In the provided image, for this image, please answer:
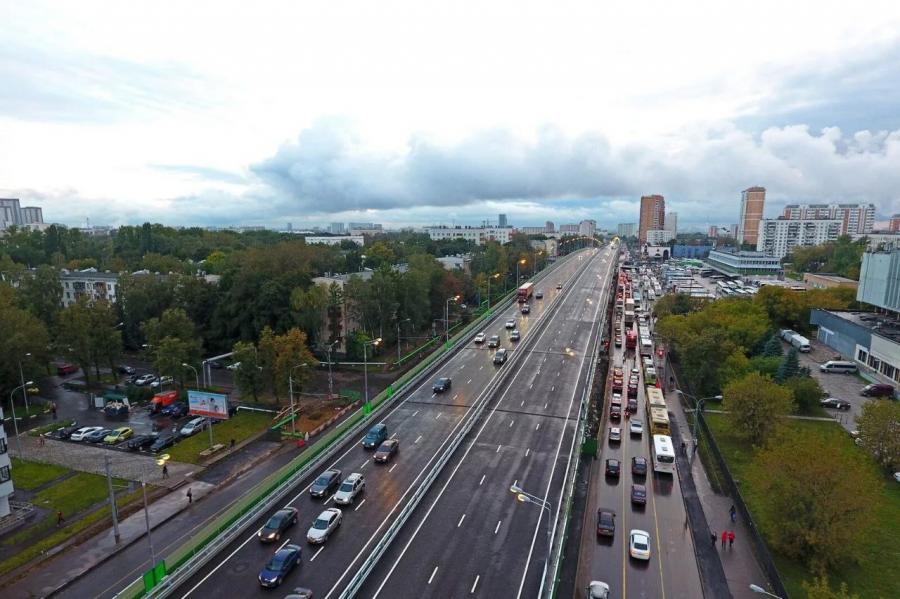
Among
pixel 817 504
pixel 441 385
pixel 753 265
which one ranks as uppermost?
pixel 753 265

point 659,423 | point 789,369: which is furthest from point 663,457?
point 789,369

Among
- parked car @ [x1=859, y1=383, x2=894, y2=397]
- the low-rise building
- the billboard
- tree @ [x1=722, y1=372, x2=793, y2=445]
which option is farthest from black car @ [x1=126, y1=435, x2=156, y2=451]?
A: the low-rise building

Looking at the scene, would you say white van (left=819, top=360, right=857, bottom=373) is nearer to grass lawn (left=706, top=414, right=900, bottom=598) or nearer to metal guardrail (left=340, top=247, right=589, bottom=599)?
grass lawn (left=706, top=414, right=900, bottom=598)

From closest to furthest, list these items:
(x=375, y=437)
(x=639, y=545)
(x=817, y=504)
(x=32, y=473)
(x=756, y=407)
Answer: (x=817, y=504), (x=639, y=545), (x=375, y=437), (x=32, y=473), (x=756, y=407)

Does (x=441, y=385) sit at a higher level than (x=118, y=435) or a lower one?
higher

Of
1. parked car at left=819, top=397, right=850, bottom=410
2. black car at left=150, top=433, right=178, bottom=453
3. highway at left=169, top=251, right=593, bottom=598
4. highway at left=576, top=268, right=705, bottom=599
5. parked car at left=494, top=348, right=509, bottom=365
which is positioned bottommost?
highway at left=576, top=268, right=705, bottom=599

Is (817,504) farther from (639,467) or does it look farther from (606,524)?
(639,467)

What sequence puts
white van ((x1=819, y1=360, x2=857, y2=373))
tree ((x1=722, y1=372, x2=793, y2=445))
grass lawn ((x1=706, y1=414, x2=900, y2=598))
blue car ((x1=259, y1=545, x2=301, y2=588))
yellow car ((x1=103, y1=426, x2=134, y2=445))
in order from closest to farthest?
blue car ((x1=259, y1=545, x2=301, y2=588)) → grass lawn ((x1=706, y1=414, x2=900, y2=598)) → tree ((x1=722, y1=372, x2=793, y2=445)) → yellow car ((x1=103, y1=426, x2=134, y2=445)) → white van ((x1=819, y1=360, x2=857, y2=373))
